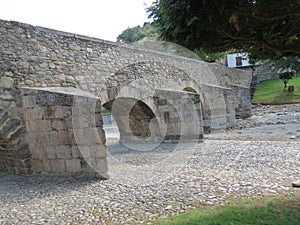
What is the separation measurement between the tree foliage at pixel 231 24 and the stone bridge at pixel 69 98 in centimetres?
272

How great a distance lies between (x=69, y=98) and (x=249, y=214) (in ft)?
11.8

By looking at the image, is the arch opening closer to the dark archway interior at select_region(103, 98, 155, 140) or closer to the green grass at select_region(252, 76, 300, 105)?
the dark archway interior at select_region(103, 98, 155, 140)

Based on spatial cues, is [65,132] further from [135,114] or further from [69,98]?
[135,114]

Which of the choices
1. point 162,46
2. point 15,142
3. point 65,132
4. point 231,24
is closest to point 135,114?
point 65,132

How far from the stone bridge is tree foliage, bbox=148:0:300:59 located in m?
2.72

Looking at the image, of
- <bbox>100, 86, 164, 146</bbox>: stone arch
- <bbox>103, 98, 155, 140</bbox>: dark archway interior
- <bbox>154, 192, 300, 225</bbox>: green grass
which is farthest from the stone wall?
<bbox>103, 98, 155, 140</bbox>: dark archway interior

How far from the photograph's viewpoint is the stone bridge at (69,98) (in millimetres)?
5121

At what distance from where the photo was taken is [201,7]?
8.05 feet

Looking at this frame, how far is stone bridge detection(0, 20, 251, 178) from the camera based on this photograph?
5.12 m

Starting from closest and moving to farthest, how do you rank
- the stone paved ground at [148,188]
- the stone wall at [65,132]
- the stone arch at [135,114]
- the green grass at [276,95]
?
1. the stone paved ground at [148,188]
2. the stone wall at [65,132]
3. the stone arch at [135,114]
4. the green grass at [276,95]

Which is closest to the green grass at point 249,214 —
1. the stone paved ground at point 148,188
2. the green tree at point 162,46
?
the stone paved ground at point 148,188

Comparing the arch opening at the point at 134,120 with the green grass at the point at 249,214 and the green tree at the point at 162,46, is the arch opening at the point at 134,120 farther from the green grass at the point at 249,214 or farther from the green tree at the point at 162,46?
the green grass at the point at 249,214

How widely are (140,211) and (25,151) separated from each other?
10.3 ft

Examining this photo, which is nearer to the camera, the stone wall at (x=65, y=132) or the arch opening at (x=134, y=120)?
the stone wall at (x=65, y=132)
